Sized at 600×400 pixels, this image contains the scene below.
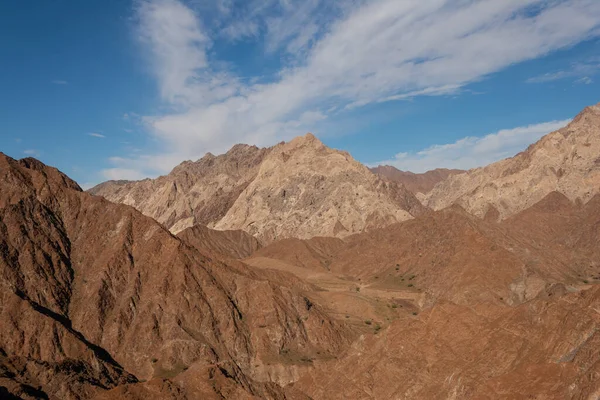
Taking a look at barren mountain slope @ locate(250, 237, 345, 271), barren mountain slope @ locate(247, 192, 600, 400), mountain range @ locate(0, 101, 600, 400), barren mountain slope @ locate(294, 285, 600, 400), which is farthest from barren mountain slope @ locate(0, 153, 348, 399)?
barren mountain slope @ locate(250, 237, 345, 271)

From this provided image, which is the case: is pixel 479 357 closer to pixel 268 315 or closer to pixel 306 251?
pixel 268 315

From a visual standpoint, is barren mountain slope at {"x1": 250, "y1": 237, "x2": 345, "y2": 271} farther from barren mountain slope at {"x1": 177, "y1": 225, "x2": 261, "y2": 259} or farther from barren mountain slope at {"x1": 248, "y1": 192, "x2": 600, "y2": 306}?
barren mountain slope at {"x1": 177, "y1": 225, "x2": 261, "y2": 259}

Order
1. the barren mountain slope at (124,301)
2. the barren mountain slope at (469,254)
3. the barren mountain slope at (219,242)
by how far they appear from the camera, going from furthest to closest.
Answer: the barren mountain slope at (219,242) < the barren mountain slope at (469,254) < the barren mountain slope at (124,301)

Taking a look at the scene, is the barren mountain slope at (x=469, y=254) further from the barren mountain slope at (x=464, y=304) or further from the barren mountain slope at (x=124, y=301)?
the barren mountain slope at (x=124, y=301)

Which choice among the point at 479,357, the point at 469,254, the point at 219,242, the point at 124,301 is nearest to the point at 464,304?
the point at 469,254

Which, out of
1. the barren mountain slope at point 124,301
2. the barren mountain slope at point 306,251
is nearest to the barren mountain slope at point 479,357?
the barren mountain slope at point 124,301

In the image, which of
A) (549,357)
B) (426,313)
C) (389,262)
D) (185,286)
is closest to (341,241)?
(389,262)

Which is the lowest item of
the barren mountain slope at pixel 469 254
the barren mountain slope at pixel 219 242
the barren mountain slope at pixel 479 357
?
the barren mountain slope at pixel 479 357

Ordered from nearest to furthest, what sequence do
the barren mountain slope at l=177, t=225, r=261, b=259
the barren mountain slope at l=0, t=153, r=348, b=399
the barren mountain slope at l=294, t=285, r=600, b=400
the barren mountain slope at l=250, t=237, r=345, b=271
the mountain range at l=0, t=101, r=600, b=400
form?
1. the barren mountain slope at l=294, t=285, r=600, b=400
2. the mountain range at l=0, t=101, r=600, b=400
3. the barren mountain slope at l=0, t=153, r=348, b=399
4. the barren mountain slope at l=250, t=237, r=345, b=271
5. the barren mountain slope at l=177, t=225, r=261, b=259

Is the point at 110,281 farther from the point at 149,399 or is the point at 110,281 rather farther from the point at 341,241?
the point at 341,241
